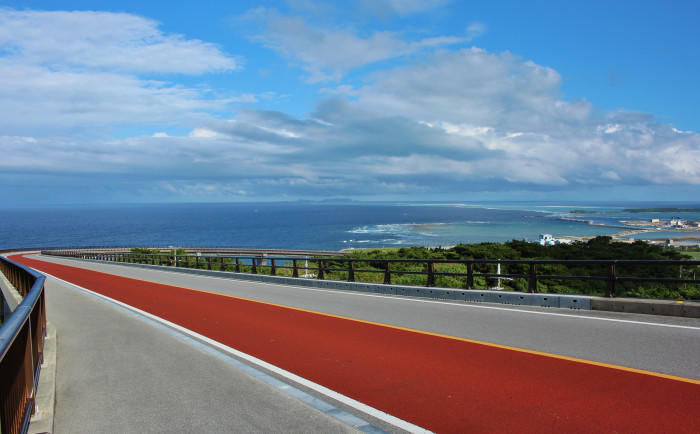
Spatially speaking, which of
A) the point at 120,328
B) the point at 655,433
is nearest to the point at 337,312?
the point at 120,328

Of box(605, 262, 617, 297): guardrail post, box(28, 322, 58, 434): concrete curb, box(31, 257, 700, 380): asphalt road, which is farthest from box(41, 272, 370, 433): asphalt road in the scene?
box(605, 262, 617, 297): guardrail post

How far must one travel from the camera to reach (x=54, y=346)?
921cm

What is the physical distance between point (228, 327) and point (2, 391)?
7316mm

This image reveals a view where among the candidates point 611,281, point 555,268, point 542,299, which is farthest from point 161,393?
point 555,268

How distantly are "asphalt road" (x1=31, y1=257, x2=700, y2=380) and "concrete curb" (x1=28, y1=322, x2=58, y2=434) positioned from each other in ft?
19.8

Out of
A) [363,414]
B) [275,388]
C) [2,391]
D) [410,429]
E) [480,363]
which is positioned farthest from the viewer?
[480,363]

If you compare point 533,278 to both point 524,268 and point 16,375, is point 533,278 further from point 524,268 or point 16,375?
point 524,268

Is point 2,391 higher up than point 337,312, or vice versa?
point 2,391

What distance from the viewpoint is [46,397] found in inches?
234

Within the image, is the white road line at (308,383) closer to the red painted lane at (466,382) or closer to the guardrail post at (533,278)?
the red painted lane at (466,382)

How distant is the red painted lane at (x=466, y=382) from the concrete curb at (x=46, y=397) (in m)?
2.80

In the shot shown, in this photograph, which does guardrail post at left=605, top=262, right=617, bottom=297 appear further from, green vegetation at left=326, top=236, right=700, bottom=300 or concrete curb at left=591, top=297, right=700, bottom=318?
green vegetation at left=326, top=236, right=700, bottom=300

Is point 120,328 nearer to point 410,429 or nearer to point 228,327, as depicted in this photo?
point 228,327

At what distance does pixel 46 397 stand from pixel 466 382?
4.98 meters
